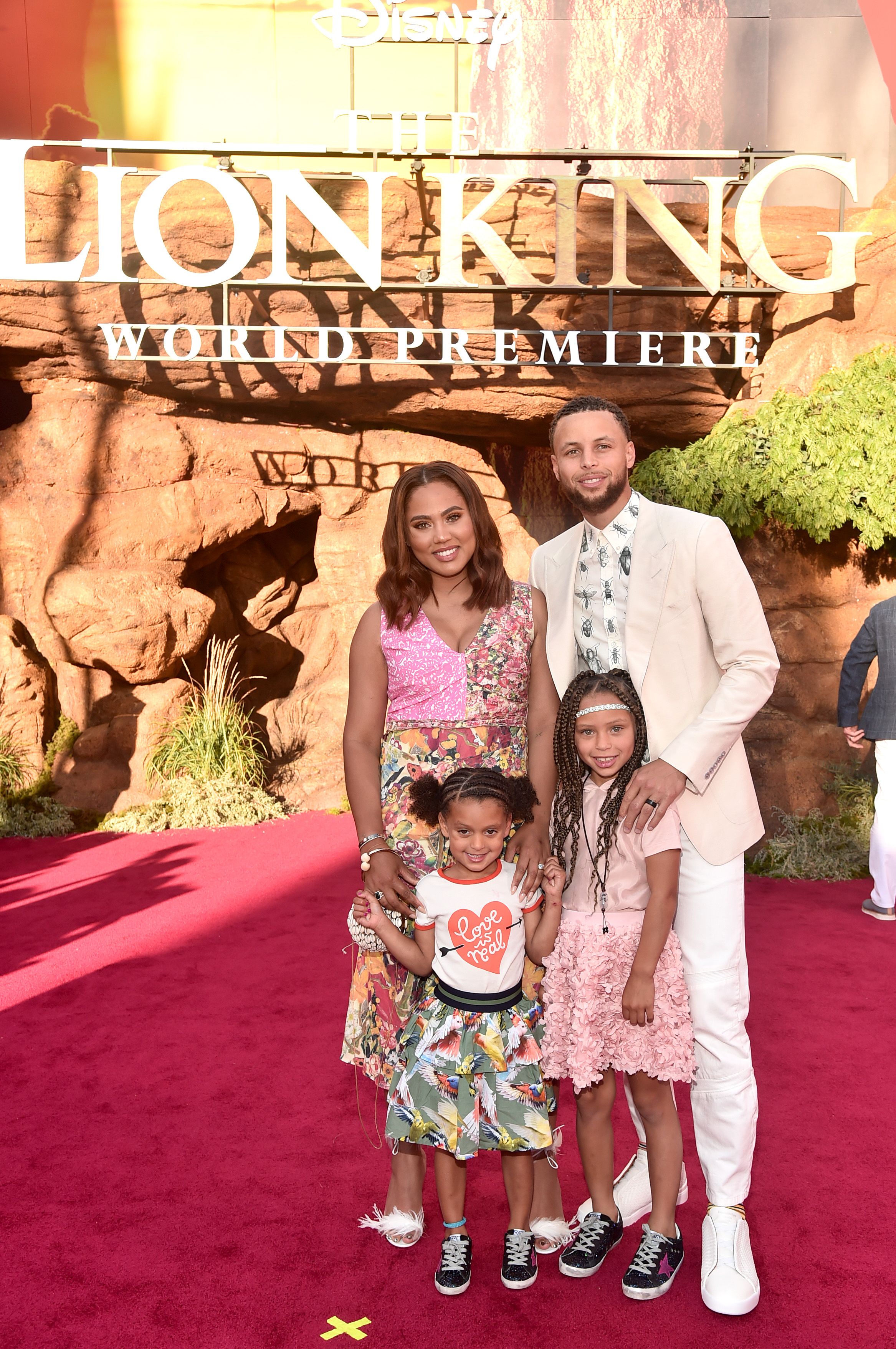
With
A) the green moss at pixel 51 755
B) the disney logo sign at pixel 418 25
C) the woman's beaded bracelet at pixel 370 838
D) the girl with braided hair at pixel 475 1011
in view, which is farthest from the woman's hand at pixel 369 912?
the disney logo sign at pixel 418 25

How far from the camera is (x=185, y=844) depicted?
731 centimetres

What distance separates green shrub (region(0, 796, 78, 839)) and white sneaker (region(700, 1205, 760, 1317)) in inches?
241

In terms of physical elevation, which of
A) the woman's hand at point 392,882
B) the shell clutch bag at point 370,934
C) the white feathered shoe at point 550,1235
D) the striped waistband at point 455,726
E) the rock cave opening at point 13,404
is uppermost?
the rock cave opening at point 13,404

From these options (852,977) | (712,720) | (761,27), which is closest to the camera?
(712,720)

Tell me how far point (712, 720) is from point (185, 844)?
5.46m

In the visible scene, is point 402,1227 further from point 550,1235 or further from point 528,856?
point 528,856

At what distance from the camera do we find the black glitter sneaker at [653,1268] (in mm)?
2461

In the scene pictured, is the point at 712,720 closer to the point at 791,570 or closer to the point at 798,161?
the point at 791,570

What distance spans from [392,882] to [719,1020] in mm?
797

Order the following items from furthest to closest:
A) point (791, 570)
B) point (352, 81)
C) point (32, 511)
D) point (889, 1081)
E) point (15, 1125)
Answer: point (32, 511) → point (352, 81) → point (791, 570) → point (889, 1081) → point (15, 1125)

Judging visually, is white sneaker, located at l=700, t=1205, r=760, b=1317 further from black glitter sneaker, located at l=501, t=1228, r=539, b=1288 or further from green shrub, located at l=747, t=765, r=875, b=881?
green shrub, located at l=747, t=765, r=875, b=881

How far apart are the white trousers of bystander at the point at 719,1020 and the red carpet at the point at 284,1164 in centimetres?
31

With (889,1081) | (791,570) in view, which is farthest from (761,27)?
(889,1081)

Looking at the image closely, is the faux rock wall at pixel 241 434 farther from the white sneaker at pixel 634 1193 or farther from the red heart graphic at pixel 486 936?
the red heart graphic at pixel 486 936
